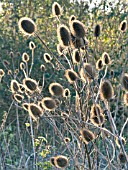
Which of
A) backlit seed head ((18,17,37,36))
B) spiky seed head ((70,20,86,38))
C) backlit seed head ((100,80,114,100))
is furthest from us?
backlit seed head ((18,17,37,36))

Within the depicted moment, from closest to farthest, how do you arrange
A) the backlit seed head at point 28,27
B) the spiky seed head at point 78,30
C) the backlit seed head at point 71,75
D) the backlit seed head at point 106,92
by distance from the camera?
1. the backlit seed head at point 106,92
2. the spiky seed head at point 78,30
3. the backlit seed head at point 71,75
4. the backlit seed head at point 28,27

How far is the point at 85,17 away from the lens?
25.9 ft

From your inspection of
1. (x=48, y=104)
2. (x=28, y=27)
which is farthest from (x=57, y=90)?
(x=28, y=27)

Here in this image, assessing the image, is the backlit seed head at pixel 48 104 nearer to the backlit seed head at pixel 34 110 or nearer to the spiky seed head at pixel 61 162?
the backlit seed head at pixel 34 110

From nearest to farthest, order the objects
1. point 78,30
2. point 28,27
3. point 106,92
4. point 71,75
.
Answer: point 106,92
point 78,30
point 71,75
point 28,27

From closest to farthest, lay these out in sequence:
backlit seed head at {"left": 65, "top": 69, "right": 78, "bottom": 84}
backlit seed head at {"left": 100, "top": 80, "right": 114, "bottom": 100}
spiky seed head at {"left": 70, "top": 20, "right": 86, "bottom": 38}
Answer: backlit seed head at {"left": 100, "top": 80, "right": 114, "bottom": 100} < spiky seed head at {"left": 70, "top": 20, "right": 86, "bottom": 38} < backlit seed head at {"left": 65, "top": 69, "right": 78, "bottom": 84}

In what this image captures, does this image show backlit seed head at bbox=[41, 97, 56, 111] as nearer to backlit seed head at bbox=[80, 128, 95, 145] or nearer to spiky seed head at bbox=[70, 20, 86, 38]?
backlit seed head at bbox=[80, 128, 95, 145]

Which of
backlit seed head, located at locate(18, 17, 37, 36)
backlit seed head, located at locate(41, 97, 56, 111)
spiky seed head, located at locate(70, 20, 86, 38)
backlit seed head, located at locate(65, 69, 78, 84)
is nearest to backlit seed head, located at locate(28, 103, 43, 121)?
backlit seed head, located at locate(41, 97, 56, 111)

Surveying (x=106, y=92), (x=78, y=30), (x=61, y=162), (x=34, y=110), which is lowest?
(x=61, y=162)

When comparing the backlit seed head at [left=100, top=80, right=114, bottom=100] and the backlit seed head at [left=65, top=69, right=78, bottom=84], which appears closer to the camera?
the backlit seed head at [left=100, top=80, right=114, bottom=100]

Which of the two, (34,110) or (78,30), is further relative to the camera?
(34,110)

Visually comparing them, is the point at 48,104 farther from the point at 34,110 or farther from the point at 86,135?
the point at 86,135

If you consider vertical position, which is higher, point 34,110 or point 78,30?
point 78,30

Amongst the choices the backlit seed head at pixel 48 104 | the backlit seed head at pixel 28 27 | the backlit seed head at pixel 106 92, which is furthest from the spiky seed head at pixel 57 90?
the backlit seed head at pixel 106 92
